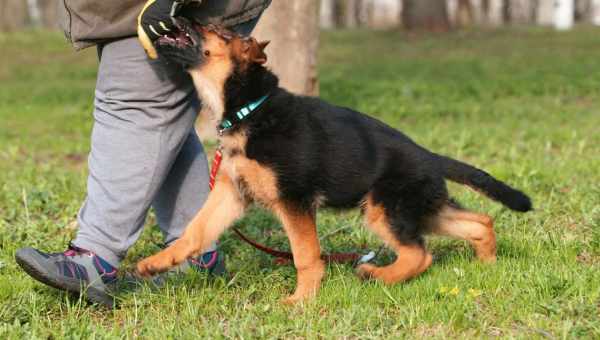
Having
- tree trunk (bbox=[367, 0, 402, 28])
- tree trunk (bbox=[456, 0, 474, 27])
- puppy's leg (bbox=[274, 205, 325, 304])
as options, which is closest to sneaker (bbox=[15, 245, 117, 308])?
puppy's leg (bbox=[274, 205, 325, 304])

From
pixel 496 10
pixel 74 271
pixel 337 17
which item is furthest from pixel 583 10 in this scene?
pixel 74 271

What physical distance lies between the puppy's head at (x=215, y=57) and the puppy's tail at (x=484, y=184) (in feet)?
3.62

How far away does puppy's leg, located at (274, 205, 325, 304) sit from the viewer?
3.87 metres

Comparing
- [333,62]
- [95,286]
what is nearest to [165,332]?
[95,286]

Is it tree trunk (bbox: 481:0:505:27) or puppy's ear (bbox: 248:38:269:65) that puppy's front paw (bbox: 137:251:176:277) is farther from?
tree trunk (bbox: 481:0:505:27)

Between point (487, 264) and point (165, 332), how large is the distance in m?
1.67

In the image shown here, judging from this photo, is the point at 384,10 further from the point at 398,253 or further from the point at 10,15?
the point at 398,253

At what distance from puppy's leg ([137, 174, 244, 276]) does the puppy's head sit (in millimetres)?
353

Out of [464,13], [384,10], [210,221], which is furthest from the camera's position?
[384,10]

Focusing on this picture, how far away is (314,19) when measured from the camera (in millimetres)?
9062

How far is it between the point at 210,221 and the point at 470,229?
4.25 feet

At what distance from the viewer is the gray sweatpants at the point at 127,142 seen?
3.86 metres

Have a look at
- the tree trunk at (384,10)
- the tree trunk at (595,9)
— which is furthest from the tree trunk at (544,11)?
the tree trunk at (384,10)

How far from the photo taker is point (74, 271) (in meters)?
3.74
